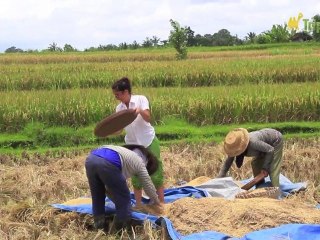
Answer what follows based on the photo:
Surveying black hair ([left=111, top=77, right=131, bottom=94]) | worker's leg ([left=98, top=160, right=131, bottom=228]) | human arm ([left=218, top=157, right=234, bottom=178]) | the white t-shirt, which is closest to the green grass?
human arm ([left=218, top=157, right=234, bottom=178])

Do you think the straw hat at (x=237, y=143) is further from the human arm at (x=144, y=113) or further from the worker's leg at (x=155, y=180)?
the human arm at (x=144, y=113)

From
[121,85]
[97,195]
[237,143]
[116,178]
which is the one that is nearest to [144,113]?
[121,85]

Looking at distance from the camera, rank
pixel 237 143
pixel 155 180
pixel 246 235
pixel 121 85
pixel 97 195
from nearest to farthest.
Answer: pixel 246 235
pixel 97 195
pixel 121 85
pixel 155 180
pixel 237 143

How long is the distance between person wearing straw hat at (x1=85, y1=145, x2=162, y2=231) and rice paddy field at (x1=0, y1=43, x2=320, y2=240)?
0.71ft

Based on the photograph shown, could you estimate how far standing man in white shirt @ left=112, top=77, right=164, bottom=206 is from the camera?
212 inches

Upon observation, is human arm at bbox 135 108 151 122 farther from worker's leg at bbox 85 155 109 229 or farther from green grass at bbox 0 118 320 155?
green grass at bbox 0 118 320 155

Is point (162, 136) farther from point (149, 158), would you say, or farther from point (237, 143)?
point (149, 158)

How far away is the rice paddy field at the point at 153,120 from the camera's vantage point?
6.05 meters

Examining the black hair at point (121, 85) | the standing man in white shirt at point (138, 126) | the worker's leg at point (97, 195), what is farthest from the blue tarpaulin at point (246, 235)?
the black hair at point (121, 85)

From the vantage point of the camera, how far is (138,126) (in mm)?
5594

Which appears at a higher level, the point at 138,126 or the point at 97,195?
the point at 138,126

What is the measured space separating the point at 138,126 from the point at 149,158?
336mm

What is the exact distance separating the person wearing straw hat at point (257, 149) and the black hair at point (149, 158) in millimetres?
923

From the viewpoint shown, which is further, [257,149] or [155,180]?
[257,149]
